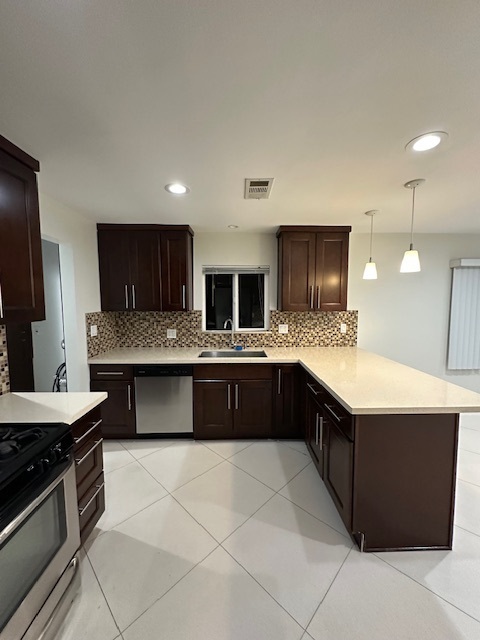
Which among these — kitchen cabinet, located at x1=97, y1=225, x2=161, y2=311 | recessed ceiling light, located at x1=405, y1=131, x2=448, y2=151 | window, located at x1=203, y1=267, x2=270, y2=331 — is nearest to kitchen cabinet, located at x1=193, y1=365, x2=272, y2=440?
window, located at x1=203, y1=267, x2=270, y2=331

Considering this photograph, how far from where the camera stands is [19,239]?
58.5 inches

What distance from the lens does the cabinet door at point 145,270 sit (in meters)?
2.97

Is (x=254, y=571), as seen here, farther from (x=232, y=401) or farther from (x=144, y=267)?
(x=144, y=267)

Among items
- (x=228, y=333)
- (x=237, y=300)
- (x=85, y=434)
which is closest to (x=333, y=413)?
(x=85, y=434)

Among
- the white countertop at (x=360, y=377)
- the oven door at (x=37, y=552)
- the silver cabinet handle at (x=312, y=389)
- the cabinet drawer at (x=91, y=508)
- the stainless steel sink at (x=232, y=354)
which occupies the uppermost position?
the white countertop at (x=360, y=377)

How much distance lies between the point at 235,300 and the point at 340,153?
2132 millimetres

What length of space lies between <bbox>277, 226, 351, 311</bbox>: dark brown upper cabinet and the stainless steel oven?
2.47 metres

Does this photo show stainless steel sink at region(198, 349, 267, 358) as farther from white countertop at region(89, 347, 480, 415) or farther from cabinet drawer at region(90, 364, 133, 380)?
cabinet drawer at region(90, 364, 133, 380)

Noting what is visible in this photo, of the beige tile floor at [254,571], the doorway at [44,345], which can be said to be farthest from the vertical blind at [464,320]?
the doorway at [44,345]

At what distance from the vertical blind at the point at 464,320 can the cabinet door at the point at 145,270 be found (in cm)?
367

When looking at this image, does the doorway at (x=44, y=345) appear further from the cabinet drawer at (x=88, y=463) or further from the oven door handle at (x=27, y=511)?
the oven door handle at (x=27, y=511)

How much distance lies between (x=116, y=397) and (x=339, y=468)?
220cm

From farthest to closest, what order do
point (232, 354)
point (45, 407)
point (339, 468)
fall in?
point (232, 354) < point (339, 468) < point (45, 407)

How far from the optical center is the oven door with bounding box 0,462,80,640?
3.13 ft
